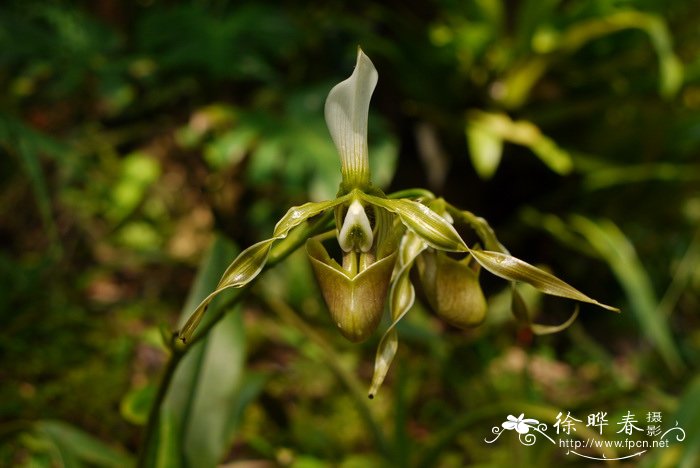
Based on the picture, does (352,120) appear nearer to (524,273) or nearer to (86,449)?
(524,273)

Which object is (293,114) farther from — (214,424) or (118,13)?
(118,13)

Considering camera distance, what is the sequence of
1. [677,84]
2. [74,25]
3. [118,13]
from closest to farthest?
[74,25] < [677,84] < [118,13]

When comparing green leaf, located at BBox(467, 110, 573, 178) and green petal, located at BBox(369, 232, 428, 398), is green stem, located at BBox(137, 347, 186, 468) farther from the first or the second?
green leaf, located at BBox(467, 110, 573, 178)

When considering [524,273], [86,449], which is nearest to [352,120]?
[524,273]

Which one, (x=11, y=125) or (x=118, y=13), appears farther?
(x=118, y=13)

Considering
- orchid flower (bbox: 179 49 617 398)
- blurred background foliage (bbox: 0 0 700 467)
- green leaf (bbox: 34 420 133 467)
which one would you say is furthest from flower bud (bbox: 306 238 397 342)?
green leaf (bbox: 34 420 133 467)

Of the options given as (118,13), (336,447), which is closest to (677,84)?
(336,447)
